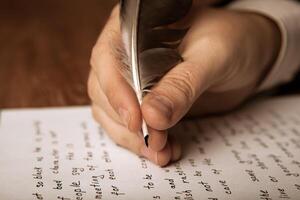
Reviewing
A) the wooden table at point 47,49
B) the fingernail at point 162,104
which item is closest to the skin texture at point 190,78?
the fingernail at point 162,104

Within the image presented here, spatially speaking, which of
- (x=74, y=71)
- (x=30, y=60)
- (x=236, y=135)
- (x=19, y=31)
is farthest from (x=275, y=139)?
(x=19, y=31)

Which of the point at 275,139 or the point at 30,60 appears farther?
the point at 30,60

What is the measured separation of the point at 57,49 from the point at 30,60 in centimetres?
14

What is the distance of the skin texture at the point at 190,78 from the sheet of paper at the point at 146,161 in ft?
0.12

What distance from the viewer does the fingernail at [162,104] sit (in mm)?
672

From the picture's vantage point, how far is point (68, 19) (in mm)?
1991

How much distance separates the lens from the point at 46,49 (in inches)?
60.4

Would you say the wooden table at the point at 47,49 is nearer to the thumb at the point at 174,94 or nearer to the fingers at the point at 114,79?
the fingers at the point at 114,79

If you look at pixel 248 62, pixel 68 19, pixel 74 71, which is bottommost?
pixel 68 19

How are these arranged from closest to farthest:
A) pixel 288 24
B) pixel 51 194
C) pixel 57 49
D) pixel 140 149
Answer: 1. pixel 51 194
2. pixel 140 149
3. pixel 288 24
4. pixel 57 49

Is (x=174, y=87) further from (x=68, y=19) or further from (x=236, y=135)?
(x=68, y=19)

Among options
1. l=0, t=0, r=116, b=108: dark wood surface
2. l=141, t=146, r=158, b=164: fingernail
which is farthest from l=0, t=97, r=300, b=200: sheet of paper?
→ l=0, t=0, r=116, b=108: dark wood surface

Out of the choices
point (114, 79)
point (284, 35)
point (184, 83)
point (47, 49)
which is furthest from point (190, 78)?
point (47, 49)

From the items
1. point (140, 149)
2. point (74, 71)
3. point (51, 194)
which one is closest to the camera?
point (51, 194)
